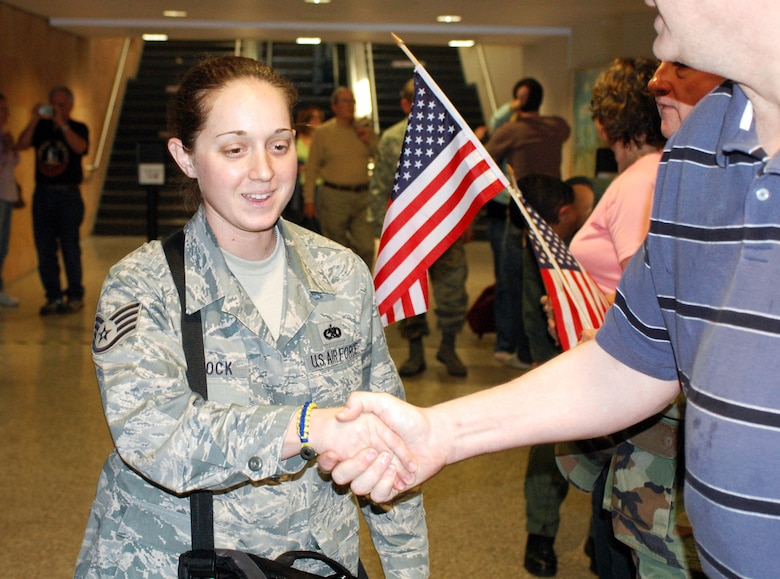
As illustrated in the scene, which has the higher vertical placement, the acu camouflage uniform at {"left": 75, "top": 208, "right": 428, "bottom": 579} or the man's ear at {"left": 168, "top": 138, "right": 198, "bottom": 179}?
the man's ear at {"left": 168, "top": 138, "right": 198, "bottom": 179}

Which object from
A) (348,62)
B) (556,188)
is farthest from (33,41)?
(556,188)

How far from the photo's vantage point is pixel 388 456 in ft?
5.82

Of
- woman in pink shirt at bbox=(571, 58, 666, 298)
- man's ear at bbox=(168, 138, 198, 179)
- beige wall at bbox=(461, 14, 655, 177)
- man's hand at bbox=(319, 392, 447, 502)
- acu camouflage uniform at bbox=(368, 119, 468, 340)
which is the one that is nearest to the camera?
man's hand at bbox=(319, 392, 447, 502)

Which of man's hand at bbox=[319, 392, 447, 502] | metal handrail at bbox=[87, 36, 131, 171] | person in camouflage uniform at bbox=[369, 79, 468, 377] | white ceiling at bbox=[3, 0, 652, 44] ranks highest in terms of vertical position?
white ceiling at bbox=[3, 0, 652, 44]

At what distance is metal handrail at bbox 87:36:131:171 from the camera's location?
13.9 metres

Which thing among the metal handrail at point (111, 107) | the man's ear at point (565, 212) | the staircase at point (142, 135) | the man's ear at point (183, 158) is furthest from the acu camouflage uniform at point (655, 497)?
the metal handrail at point (111, 107)

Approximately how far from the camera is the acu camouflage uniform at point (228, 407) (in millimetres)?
1626

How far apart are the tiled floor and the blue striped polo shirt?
246 centimetres

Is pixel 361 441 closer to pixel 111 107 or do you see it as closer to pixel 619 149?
pixel 619 149

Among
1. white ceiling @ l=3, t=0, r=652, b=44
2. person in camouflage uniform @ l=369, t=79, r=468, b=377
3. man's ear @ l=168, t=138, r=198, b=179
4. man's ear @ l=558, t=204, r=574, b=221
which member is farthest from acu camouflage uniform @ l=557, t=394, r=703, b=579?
white ceiling @ l=3, t=0, r=652, b=44

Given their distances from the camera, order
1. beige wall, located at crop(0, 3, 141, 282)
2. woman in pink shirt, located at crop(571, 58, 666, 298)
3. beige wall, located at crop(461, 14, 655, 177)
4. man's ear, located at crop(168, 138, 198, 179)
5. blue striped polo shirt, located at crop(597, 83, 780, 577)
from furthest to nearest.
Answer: beige wall, located at crop(461, 14, 655, 177) → beige wall, located at crop(0, 3, 141, 282) → woman in pink shirt, located at crop(571, 58, 666, 298) → man's ear, located at crop(168, 138, 198, 179) → blue striped polo shirt, located at crop(597, 83, 780, 577)

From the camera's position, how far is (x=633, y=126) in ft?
10.8

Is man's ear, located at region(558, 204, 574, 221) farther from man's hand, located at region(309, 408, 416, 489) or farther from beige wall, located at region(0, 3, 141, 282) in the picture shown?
beige wall, located at region(0, 3, 141, 282)

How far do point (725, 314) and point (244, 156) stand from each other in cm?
106
